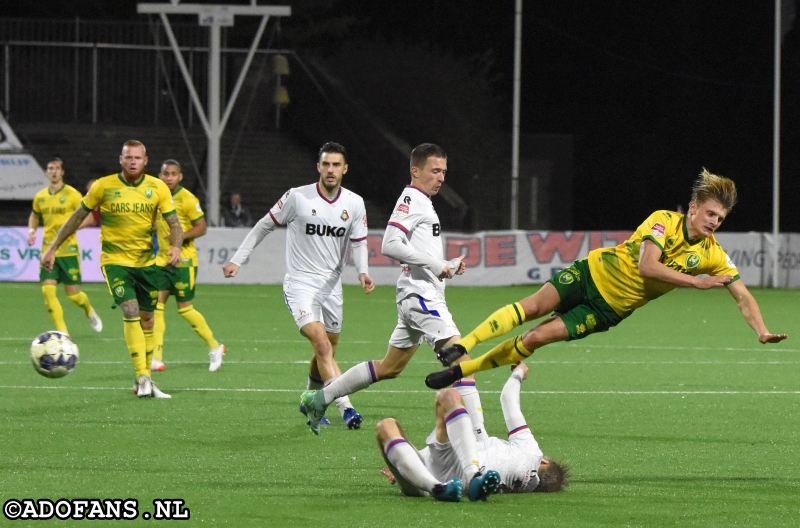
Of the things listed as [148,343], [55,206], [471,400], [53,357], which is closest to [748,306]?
[471,400]

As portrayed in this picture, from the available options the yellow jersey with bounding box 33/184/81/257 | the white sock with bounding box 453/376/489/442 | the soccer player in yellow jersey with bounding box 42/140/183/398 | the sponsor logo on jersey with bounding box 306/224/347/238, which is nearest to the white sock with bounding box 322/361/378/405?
the white sock with bounding box 453/376/489/442

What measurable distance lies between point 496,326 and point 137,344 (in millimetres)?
4218

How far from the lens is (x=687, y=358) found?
635 inches

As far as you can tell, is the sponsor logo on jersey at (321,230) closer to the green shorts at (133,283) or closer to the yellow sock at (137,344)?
the green shorts at (133,283)

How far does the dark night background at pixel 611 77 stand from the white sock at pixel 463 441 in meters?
35.9

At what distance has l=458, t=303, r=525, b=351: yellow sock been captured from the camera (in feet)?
29.1

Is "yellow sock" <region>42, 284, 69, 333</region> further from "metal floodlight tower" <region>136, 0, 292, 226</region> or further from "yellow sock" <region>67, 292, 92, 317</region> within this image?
"metal floodlight tower" <region>136, 0, 292, 226</region>

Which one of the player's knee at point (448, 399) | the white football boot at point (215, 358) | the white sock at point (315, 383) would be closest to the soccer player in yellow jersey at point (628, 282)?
the player's knee at point (448, 399)

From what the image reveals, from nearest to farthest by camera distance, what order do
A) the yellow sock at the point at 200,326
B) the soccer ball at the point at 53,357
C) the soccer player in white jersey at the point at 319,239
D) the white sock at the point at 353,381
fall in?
the white sock at the point at 353,381 → the soccer ball at the point at 53,357 → the soccer player in white jersey at the point at 319,239 → the yellow sock at the point at 200,326

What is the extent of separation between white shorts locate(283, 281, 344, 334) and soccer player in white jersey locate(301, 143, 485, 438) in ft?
3.86

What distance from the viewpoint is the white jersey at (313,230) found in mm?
10984

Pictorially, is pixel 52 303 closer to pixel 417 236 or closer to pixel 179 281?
pixel 179 281

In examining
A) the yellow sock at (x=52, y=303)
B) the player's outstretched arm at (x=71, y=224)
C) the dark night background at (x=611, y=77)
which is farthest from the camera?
the dark night background at (x=611, y=77)

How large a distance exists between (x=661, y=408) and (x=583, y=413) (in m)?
0.82
